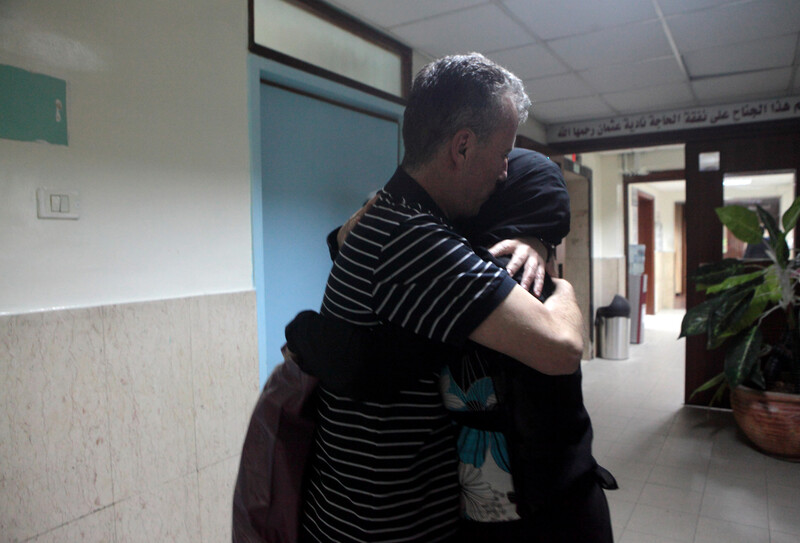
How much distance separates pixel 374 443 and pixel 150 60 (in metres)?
1.71

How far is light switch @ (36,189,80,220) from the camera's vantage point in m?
1.57

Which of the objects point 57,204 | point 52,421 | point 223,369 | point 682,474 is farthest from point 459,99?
point 682,474

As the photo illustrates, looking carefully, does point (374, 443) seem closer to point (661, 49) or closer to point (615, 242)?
point (661, 49)

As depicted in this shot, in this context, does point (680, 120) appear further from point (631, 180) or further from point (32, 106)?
point (32, 106)

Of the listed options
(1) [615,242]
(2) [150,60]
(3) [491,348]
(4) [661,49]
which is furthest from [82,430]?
(1) [615,242]

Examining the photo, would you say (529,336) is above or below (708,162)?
below

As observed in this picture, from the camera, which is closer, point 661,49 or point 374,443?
point 374,443

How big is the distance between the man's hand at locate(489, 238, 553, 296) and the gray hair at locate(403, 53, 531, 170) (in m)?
0.17

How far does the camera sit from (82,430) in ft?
5.50

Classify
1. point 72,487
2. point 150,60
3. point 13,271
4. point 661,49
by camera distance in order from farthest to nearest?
point 661,49 < point 150,60 < point 72,487 < point 13,271

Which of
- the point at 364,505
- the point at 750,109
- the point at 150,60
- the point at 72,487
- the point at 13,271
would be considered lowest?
the point at 72,487

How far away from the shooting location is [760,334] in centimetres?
335

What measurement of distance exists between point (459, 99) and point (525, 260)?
0.27 meters

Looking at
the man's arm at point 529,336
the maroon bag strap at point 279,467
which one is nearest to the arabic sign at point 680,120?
the man's arm at point 529,336
